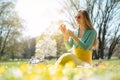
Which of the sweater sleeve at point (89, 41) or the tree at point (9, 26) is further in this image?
the tree at point (9, 26)

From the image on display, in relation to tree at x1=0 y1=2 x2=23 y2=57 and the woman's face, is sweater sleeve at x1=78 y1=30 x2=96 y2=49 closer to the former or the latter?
the woman's face

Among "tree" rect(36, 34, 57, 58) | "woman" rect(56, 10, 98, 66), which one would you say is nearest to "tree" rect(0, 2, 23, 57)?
"tree" rect(36, 34, 57, 58)

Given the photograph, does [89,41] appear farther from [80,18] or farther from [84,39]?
[80,18]

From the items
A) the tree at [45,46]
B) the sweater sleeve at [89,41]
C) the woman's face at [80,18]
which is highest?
the woman's face at [80,18]

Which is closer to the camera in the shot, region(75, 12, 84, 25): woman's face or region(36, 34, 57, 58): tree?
region(75, 12, 84, 25): woman's face

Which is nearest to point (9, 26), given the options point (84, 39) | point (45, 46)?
point (45, 46)

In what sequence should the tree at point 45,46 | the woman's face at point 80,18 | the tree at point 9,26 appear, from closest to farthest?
the woman's face at point 80,18 < the tree at point 45,46 < the tree at point 9,26

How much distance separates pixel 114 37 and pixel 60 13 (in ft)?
21.1

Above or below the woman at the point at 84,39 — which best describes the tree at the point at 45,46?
below

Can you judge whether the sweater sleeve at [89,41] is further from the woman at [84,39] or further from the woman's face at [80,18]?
the woman's face at [80,18]

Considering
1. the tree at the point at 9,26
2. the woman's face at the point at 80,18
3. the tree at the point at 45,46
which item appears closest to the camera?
the woman's face at the point at 80,18

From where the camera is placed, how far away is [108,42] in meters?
35.7

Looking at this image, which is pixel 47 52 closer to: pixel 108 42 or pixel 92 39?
pixel 108 42

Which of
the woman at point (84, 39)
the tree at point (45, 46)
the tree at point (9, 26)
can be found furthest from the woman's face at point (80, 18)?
the tree at point (9, 26)
